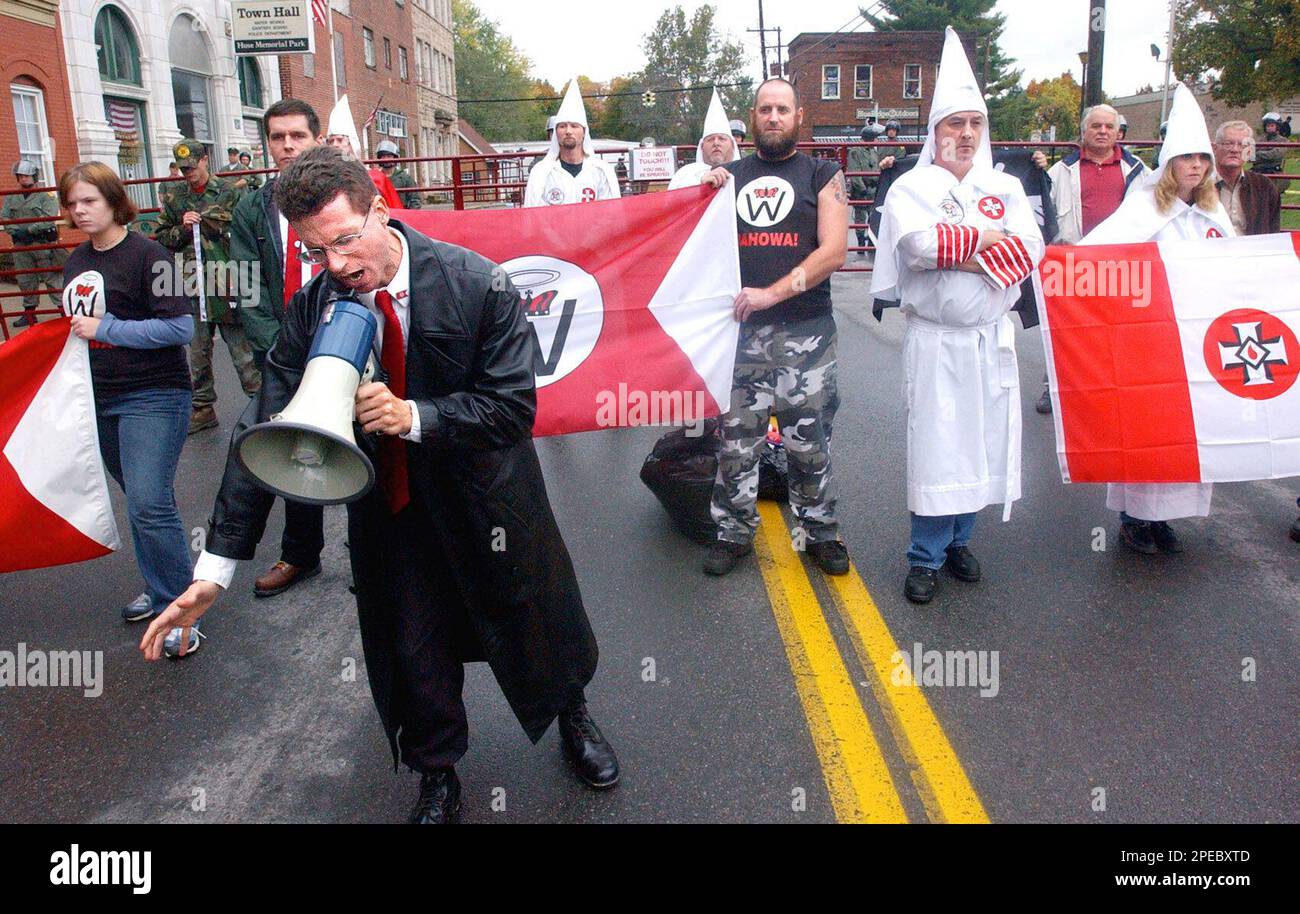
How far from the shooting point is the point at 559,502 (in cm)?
586

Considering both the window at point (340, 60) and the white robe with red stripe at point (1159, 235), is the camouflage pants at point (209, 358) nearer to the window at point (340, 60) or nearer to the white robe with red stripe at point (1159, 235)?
the white robe with red stripe at point (1159, 235)

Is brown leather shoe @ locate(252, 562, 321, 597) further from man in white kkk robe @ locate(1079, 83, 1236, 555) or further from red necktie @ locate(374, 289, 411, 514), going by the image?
man in white kkk robe @ locate(1079, 83, 1236, 555)

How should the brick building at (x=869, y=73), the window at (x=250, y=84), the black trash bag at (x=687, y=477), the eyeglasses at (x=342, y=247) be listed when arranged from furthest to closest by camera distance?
the brick building at (x=869, y=73) → the window at (x=250, y=84) → the black trash bag at (x=687, y=477) → the eyeglasses at (x=342, y=247)

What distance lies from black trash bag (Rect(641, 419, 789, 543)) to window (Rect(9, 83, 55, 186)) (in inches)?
628

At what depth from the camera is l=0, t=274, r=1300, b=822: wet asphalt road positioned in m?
3.08

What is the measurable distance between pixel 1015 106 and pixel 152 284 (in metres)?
68.7

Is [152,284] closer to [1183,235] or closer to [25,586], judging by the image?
[25,586]

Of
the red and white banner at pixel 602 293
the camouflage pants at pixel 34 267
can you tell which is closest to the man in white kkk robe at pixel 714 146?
the red and white banner at pixel 602 293

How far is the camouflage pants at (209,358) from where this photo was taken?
25.4ft

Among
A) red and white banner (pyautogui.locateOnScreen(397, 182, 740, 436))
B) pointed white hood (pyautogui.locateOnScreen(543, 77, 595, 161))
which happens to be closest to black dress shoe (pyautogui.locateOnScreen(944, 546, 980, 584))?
red and white banner (pyautogui.locateOnScreen(397, 182, 740, 436))

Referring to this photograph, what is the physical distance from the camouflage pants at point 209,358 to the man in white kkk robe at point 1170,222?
617 centimetres
